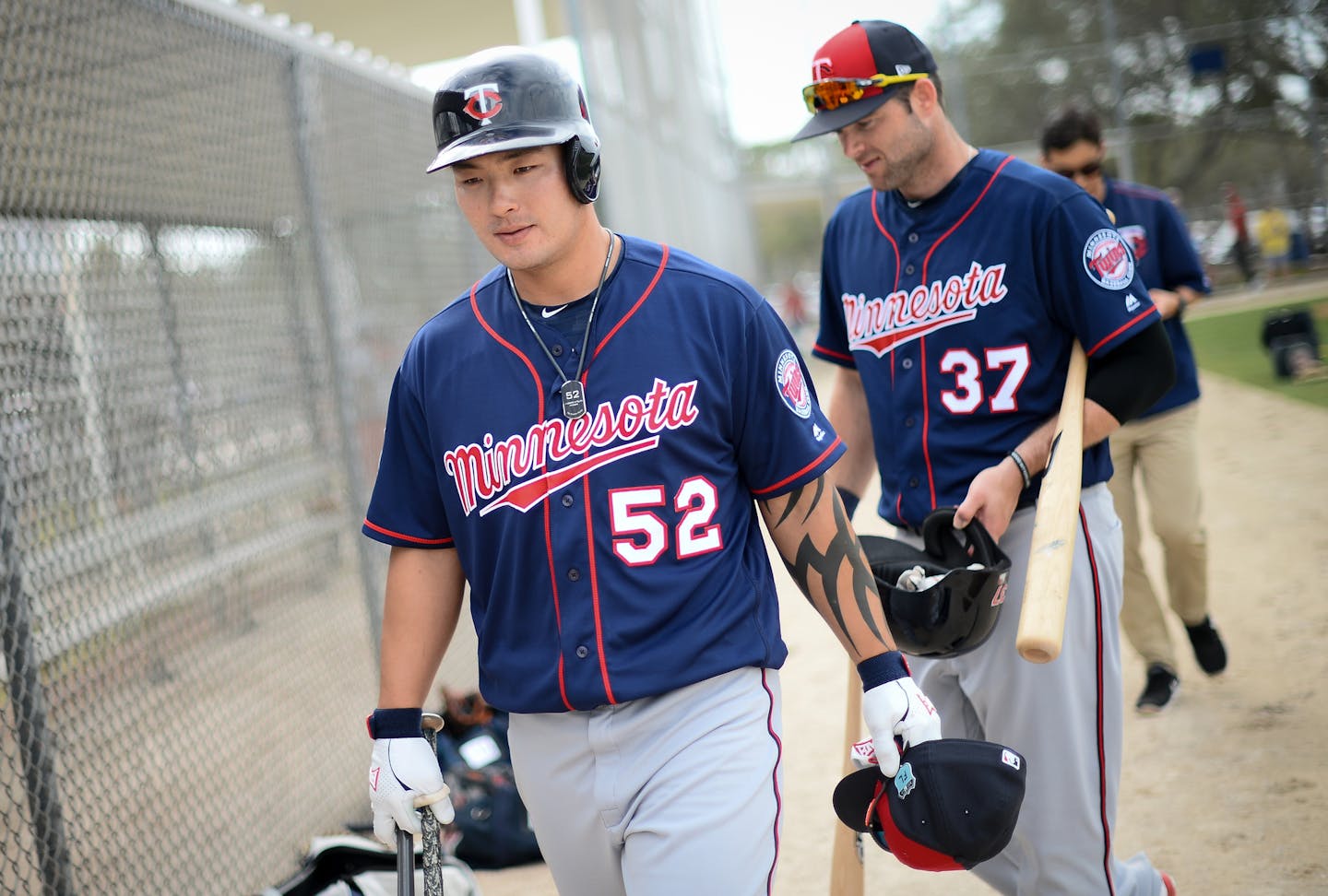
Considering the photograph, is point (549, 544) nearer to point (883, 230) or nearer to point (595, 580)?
point (595, 580)

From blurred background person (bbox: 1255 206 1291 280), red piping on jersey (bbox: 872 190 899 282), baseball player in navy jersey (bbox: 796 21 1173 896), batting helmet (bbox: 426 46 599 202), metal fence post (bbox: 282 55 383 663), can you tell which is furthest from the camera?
blurred background person (bbox: 1255 206 1291 280)

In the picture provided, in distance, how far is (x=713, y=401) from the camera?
7.07ft

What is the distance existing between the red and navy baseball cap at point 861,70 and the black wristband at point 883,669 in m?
1.35

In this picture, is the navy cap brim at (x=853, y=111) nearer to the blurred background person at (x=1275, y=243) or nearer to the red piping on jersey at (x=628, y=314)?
the red piping on jersey at (x=628, y=314)

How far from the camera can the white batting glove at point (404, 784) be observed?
2.27 m

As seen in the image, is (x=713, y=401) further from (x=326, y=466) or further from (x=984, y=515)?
(x=326, y=466)

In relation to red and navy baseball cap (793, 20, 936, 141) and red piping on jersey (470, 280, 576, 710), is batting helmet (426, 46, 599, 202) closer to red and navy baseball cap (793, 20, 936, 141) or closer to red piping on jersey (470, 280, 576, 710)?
red piping on jersey (470, 280, 576, 710)

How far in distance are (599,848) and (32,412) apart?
7.31 ft

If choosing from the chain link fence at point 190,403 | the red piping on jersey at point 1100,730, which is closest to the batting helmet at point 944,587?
the red piping on jersey at point 1100,730

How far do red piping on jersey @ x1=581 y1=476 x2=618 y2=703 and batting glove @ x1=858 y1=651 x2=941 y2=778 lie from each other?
48 centimetres

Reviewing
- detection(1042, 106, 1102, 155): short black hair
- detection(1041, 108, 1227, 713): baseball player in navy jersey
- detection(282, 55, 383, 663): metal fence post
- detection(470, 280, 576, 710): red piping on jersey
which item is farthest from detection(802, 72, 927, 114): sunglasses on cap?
detection(282, 55, 383, 663): metal fence post

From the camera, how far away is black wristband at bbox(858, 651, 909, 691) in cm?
220

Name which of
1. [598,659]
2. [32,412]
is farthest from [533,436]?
[32,412]

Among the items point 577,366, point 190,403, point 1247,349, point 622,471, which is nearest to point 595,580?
point 622,471
